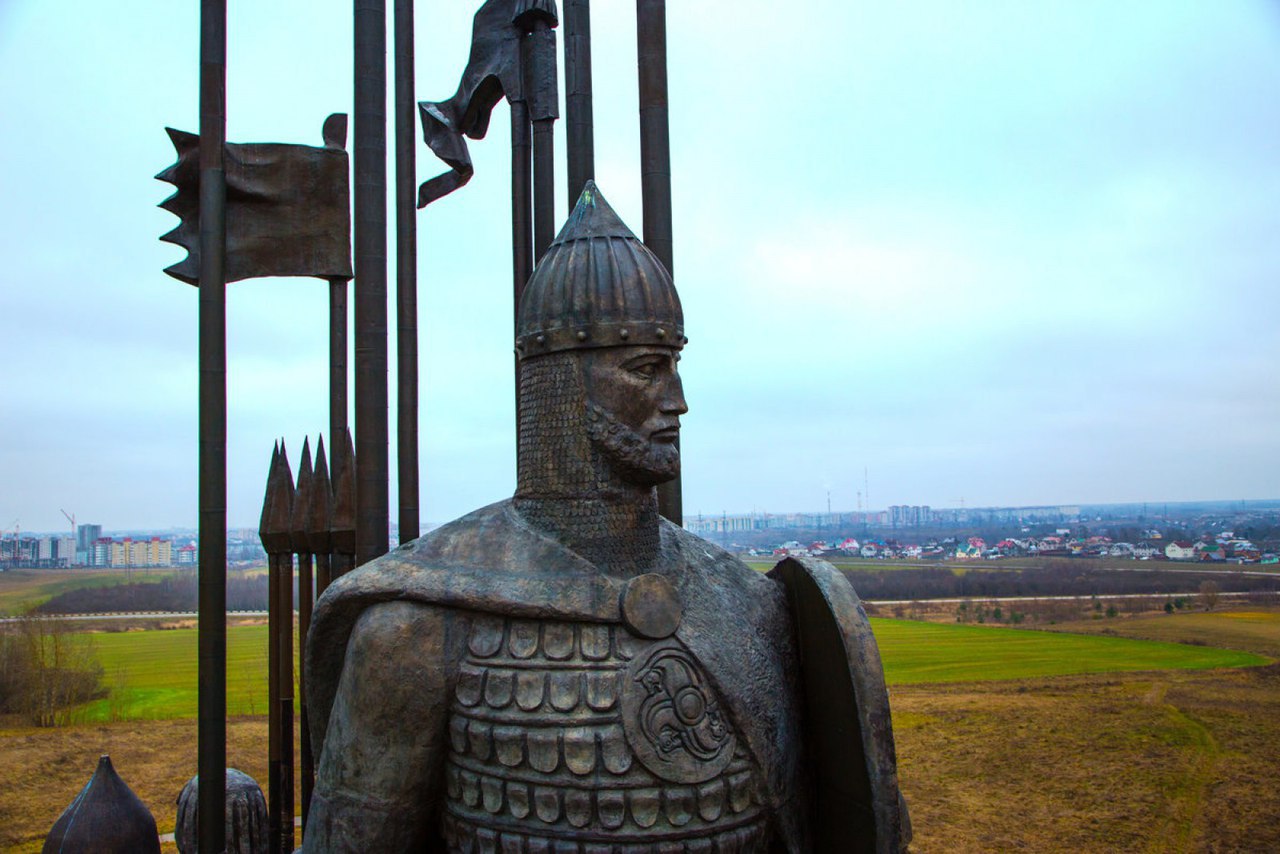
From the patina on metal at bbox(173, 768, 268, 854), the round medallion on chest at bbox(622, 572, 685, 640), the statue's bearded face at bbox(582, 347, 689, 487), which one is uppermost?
the statue's bearded face at bbox(582, 347, 689, 487)

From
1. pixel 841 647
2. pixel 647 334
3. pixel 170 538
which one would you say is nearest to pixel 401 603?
pixel 647 334

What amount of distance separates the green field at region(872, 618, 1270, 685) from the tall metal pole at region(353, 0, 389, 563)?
1561 cm

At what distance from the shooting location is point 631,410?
334 cm

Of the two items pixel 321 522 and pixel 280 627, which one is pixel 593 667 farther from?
pixel 280 627

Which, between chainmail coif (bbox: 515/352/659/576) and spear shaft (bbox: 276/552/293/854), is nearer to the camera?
chainmail coif (bbox: 515/352/659/576)

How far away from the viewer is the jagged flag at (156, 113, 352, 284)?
5.95m

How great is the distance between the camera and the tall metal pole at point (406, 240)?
6.30 m

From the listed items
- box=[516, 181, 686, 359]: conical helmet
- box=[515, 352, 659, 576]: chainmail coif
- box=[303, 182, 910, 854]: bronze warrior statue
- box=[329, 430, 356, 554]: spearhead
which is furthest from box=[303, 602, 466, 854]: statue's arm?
box=[329, 430, 356, 554]: spearhead

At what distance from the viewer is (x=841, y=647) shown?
326cm

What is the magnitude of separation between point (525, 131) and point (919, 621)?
2338cm

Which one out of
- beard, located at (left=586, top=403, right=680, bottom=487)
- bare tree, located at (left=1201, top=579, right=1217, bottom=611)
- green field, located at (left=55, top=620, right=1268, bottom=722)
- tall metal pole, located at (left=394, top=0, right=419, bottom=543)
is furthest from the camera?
bare tree, located at (left=1201, top=579, right=1217, bottom=611)

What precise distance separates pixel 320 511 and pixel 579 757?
13.5 feet

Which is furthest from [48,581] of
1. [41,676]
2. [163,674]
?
[41,676]

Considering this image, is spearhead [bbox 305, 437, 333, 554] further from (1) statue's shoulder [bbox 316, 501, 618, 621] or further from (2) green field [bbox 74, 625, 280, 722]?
(2) green field [bbox 74, 625, 280, 722]
